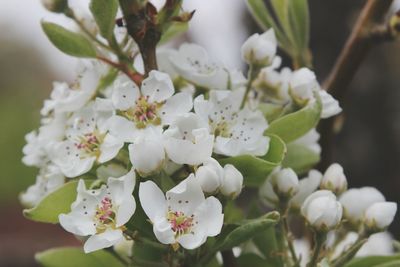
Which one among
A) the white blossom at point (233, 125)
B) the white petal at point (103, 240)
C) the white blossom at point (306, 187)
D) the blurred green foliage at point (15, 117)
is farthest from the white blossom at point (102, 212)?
the blurred green foliage at point (15, 117)

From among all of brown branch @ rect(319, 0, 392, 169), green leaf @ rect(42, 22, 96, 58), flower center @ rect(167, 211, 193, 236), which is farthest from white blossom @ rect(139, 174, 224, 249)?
brown branch @ rect(319, 0, 392, 169)

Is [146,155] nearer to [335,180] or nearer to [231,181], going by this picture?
[231,181]

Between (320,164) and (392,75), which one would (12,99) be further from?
(320,164)

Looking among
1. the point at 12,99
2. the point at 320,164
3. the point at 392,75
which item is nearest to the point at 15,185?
the point at 12,99

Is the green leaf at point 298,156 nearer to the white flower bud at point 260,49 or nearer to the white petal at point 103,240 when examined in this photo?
the white flower bud at point 260,49

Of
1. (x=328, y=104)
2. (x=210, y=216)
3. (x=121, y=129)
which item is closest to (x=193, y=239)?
(x=210, y=216)
